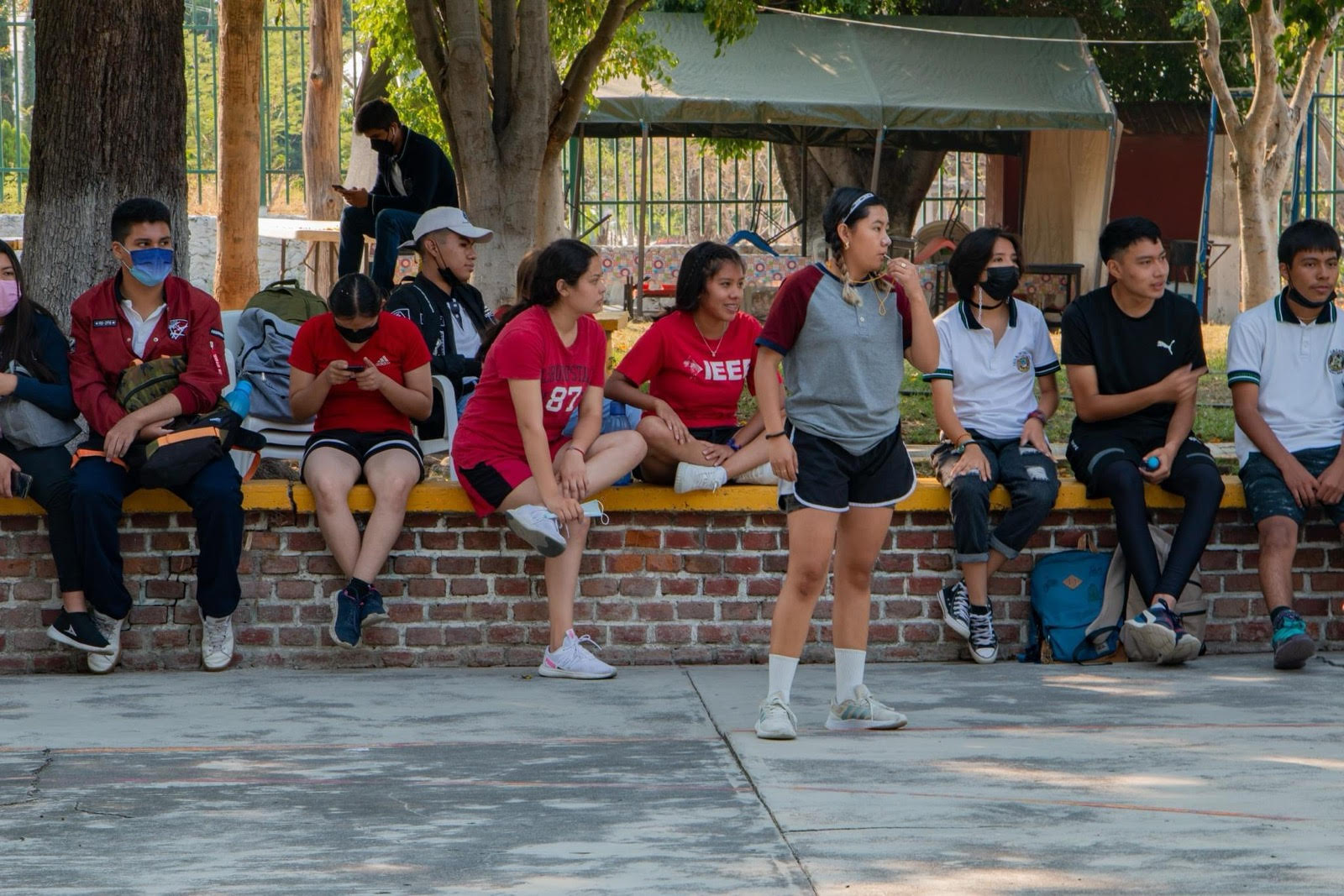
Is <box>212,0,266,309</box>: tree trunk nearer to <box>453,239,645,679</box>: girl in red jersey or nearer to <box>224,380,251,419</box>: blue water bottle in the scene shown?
<box>224,380,251,419</box>: blue water bottle

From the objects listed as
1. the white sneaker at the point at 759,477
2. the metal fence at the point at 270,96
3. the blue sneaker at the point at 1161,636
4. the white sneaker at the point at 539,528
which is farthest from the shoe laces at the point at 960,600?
the metal fence at the point at 270,96

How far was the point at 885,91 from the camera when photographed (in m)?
20.0

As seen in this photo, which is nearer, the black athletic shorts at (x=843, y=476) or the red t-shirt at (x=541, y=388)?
the black athletic shorts at (x=843, y=476)

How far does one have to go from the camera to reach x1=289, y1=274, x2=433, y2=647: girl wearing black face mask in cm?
645

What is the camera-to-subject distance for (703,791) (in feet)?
15.8

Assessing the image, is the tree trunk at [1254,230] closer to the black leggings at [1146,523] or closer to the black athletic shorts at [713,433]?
the black leggings at [1146,523]

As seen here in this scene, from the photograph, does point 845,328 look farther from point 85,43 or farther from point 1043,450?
point 85,43

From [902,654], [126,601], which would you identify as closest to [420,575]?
[126,601]

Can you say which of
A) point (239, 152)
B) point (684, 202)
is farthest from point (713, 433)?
point (684, 202)

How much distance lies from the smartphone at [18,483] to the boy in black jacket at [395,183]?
365cm

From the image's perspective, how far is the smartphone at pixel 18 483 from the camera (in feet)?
20.7

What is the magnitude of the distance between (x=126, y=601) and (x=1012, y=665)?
3382mm

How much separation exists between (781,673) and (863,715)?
330mm

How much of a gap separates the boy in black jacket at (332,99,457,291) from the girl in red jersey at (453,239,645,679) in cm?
358
